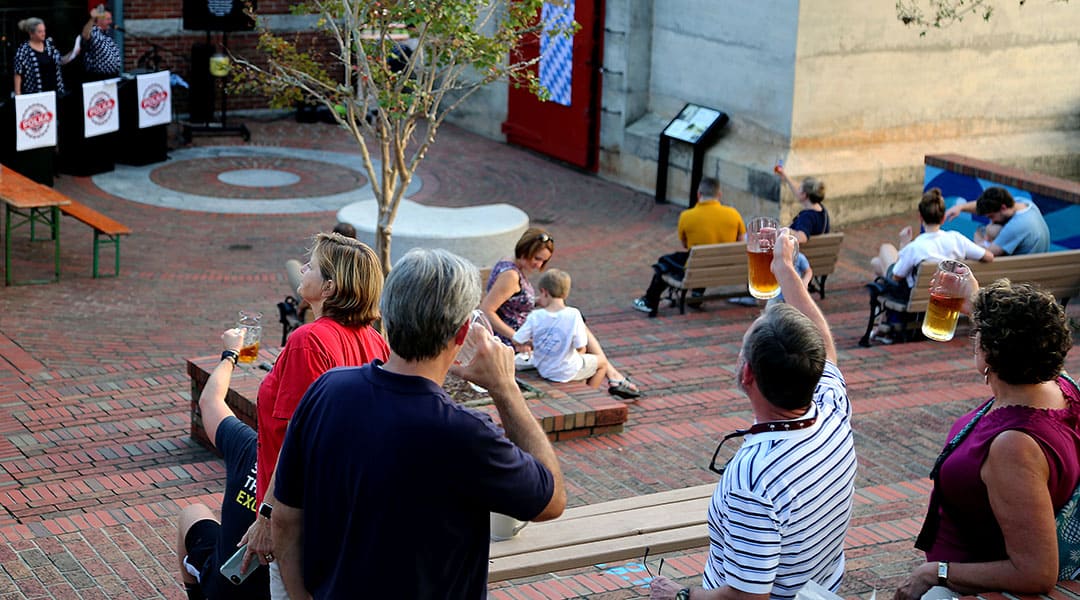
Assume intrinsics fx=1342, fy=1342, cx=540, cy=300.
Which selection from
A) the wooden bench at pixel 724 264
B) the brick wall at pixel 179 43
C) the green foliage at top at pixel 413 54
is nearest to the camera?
the green foliage at top at pixel 413 54

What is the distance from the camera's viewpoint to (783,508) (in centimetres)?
322

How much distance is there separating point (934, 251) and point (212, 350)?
18.1ft

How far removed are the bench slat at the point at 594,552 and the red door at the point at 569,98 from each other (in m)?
12.0

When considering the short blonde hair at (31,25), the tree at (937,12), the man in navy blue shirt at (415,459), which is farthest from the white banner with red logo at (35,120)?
the man in navy blue shirt at (415,459)

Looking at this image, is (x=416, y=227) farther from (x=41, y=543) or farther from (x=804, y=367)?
(x=804, y=367)

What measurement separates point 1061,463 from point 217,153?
1517 centimetres

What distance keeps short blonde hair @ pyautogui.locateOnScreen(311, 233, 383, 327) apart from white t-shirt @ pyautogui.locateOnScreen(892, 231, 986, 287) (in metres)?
6.96

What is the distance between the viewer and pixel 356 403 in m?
2.92

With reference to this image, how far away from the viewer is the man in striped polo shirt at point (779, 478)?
320cm

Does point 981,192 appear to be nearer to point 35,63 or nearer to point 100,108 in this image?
point 100,108

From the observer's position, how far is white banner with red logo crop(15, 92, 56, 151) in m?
13.8

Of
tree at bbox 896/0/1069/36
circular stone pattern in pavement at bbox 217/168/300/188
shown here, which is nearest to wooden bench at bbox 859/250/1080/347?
tree at bbox 896/0/1069/36

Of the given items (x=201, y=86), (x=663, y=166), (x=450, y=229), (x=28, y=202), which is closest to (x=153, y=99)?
(x=201, y=86)

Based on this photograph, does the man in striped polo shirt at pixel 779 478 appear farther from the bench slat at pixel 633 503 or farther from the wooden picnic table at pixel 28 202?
the wooden picnic table at pixel 28 202
